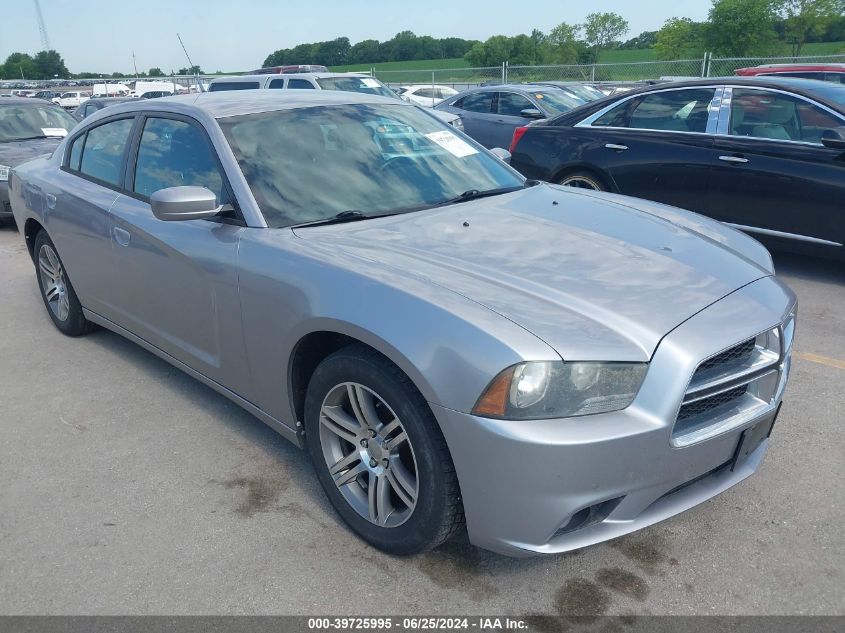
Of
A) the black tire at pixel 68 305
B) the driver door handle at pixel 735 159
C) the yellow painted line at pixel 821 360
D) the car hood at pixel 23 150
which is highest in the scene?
the driver door handle at pixel 735 159

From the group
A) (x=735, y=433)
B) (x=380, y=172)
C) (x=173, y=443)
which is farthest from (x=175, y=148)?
(x=735, y=433)

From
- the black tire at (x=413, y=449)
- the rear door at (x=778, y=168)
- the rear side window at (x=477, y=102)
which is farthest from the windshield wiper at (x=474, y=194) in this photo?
the rear side window at (x=477, y=102)

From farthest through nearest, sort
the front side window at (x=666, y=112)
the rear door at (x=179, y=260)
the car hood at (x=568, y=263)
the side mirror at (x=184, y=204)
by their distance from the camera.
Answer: the front side window at (x=666, y=112)
the rear door at (x=179, y=260)
the side mirror at (x=184, y=204)
the car hood at (x=568, y=263)

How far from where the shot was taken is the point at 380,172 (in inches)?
137

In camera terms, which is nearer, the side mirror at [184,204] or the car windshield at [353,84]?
the side mirror at [184,204]

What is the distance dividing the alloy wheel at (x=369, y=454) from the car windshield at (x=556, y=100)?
1041 centimetres

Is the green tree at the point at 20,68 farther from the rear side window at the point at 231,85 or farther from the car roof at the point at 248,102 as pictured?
the car roof at the point at 248,102

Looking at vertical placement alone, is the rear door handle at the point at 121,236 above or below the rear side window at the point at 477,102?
above

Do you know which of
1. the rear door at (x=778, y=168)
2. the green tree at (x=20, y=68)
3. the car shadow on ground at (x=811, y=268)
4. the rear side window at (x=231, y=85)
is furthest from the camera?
the green tree at (x=20, y=68)

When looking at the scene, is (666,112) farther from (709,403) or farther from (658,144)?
(709,403)

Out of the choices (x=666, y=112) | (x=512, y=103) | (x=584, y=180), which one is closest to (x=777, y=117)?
(x=666, y=112)

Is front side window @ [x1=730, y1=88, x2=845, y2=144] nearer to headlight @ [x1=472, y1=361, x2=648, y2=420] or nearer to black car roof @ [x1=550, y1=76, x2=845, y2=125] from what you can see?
black car roof @ [x1=550, y1=76, x2=845, y2=125]

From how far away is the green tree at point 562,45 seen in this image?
190 ft

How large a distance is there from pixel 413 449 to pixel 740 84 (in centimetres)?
523
